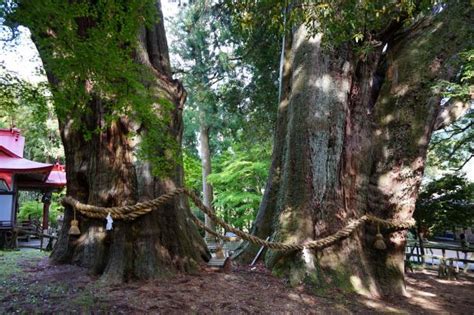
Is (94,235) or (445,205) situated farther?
(445,205)

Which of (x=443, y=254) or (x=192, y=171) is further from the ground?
(x=192, y=171)

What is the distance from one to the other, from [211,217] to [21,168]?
25.4 ft

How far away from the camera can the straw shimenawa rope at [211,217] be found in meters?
3.76

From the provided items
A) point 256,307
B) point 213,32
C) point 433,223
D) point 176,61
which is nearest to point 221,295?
point 256,307

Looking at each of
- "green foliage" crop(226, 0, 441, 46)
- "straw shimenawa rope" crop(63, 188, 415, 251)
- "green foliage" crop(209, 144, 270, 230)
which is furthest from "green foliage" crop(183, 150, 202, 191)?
"green foliage" crop(226, 0, 441, 46)

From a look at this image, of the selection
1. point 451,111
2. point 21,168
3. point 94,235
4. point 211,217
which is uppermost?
point 451,111

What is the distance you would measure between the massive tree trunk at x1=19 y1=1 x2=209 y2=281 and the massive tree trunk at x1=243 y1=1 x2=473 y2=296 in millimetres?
1456

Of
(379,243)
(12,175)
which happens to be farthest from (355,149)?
(12,175)

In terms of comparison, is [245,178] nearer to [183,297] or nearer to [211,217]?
[211,217]

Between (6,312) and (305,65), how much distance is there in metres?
4.50

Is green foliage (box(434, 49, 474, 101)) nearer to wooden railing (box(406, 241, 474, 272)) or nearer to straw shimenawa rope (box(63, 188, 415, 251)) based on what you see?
straw shimenawa rope (box(63, 188, 415, 251))

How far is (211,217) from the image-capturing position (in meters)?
4.51

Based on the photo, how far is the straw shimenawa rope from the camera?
376 cm

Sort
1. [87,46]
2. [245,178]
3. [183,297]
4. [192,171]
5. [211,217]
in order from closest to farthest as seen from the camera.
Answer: [87,46] → [183,297] → [211,217] → [245,178] → [192,171]
